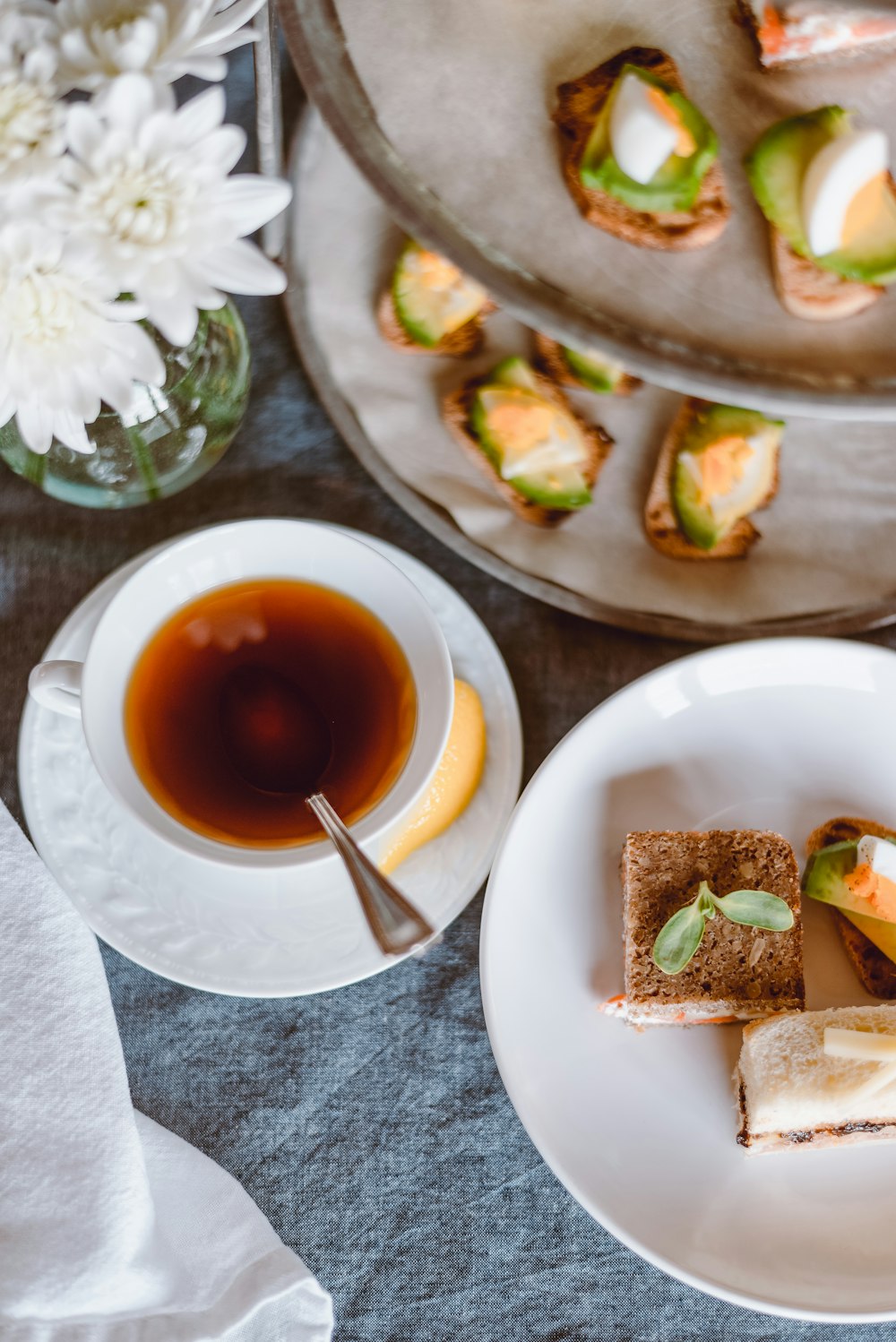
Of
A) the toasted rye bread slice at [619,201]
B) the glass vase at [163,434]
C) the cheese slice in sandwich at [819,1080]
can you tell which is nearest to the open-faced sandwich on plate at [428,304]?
the glass vase at [163,434]

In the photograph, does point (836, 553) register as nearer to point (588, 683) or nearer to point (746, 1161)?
point (588, 683)

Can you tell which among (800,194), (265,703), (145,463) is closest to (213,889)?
(265,703)

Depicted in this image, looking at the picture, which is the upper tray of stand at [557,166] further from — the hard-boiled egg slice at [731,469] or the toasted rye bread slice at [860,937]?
the toasted rye bread slice at [860,937]

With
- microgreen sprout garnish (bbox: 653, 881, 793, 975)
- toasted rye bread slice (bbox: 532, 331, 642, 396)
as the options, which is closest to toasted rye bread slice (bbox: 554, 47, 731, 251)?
toasted rye bread slice (bbox: 532, 331, 642, 396)

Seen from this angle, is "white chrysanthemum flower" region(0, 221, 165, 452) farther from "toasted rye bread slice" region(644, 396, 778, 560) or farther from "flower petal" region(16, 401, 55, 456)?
"toasted rye bread slice" region(644, 396, 778, 560)

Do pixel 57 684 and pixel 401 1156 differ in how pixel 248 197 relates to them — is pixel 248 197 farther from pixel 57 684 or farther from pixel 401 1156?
pixel 401 1156

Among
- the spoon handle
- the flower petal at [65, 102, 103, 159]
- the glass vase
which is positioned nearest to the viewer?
the flower petal at [65, 102, 103, 159]
